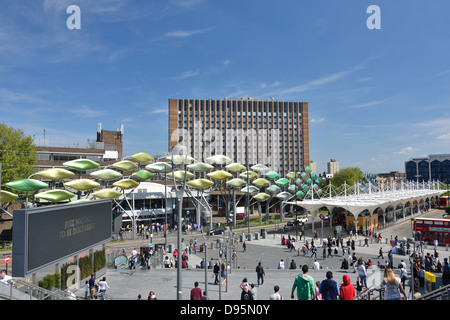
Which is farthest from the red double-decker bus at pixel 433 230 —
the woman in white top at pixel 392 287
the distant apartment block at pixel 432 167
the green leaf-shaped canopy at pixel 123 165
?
the distant apartment block at pixel 432 167

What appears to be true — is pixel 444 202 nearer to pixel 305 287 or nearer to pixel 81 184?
pixel 81 184

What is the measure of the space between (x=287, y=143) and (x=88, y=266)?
101754 millimetres

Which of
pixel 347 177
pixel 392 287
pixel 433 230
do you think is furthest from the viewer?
pixel 347 177

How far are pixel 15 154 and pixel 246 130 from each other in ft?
264

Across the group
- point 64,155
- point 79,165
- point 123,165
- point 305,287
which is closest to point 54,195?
point 79,165

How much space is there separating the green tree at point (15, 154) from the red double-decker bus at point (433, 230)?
50.7 m

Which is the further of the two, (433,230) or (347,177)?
(347,177)

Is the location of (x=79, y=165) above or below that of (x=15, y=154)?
below

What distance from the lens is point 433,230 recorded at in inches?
1446

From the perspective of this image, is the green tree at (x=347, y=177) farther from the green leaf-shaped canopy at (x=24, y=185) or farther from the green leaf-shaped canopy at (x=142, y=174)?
the green leaf-shaped canopy at (x=24, y=185)

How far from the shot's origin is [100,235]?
22781mm

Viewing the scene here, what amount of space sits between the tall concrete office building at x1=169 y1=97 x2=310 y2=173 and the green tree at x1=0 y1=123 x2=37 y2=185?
63.9 m

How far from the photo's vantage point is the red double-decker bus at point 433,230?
118 ft
